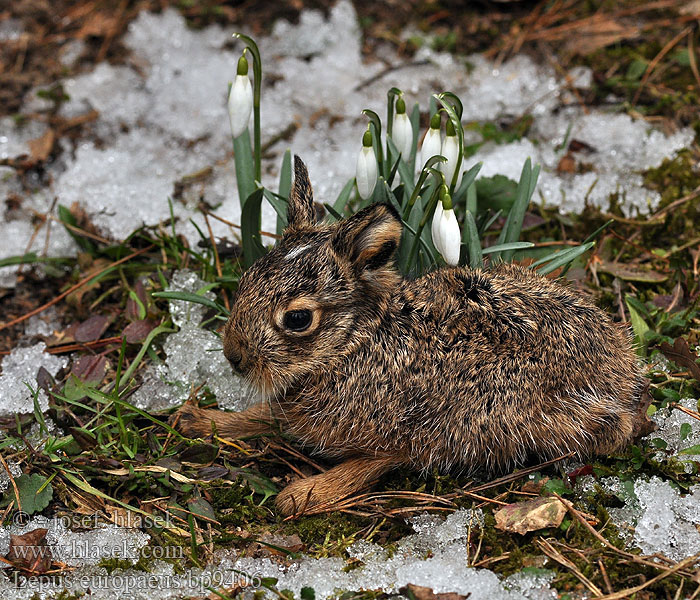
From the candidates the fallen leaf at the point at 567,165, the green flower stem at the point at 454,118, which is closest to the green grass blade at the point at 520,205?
the green flower stem at the point at 454,118

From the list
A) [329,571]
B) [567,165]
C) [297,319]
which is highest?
[567,165]

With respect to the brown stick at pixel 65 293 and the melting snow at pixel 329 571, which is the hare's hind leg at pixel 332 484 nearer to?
the melting snow at pixel 329 571

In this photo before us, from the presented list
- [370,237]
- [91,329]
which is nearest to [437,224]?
[370,237]

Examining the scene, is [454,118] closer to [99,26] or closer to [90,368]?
[90,368]

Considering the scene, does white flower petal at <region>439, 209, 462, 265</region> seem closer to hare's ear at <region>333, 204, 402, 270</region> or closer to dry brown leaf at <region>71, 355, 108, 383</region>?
hare's ear at <region>333, 204, 402, 270</region>

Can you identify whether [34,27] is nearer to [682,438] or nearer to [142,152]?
[142,152]

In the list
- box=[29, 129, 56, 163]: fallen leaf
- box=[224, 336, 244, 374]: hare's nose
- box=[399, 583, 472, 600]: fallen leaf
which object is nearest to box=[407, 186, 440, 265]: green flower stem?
box=[224, 336, 244, 374]: hare's nose

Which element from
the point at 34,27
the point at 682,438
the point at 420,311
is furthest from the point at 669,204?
the point at 34,27
